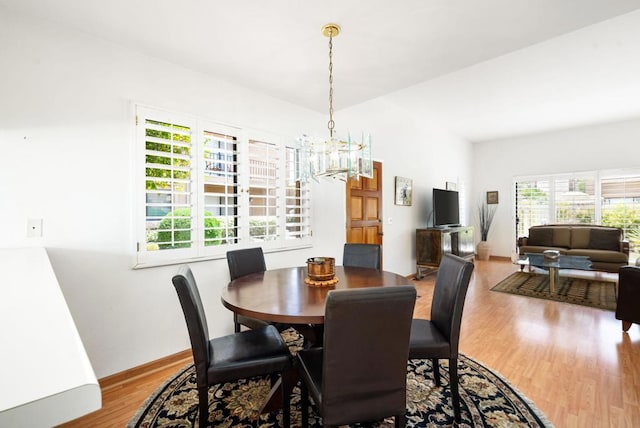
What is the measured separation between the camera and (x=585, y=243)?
5.66 metres

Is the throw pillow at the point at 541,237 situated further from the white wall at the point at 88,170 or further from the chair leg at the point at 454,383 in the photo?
the white wall at the point at 88,170

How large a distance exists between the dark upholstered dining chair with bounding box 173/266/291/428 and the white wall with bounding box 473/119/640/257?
730 cm

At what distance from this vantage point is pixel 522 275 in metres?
5.50

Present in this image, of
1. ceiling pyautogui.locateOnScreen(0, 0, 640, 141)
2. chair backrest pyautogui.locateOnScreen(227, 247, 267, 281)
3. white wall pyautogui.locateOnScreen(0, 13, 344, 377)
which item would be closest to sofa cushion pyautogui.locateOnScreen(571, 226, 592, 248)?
ceiling pyautogui.locateOnScreen(0, 0, 640, 141)

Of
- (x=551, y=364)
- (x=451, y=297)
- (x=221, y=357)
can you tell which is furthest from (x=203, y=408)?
(x=551, y=364)

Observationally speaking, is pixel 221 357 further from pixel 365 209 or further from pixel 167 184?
pixel 365 209

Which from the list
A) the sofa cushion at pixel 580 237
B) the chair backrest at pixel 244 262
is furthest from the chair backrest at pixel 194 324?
the sofa cushion at pixel 580 237

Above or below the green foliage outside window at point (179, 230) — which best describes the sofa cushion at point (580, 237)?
below

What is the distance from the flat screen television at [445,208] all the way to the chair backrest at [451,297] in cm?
356

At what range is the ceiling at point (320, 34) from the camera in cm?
184

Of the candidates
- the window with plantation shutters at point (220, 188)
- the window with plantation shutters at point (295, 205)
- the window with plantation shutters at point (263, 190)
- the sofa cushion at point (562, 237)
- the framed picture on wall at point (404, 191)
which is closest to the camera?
the window with plantation shutters at point (220, 188)

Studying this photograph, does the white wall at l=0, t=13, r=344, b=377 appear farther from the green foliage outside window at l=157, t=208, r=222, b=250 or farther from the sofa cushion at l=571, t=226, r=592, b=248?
the sofa cushion at l=571, t=226, r=592, b=248

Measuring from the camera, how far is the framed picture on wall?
492 centimetres

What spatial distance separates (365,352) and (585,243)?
6.56 meters
